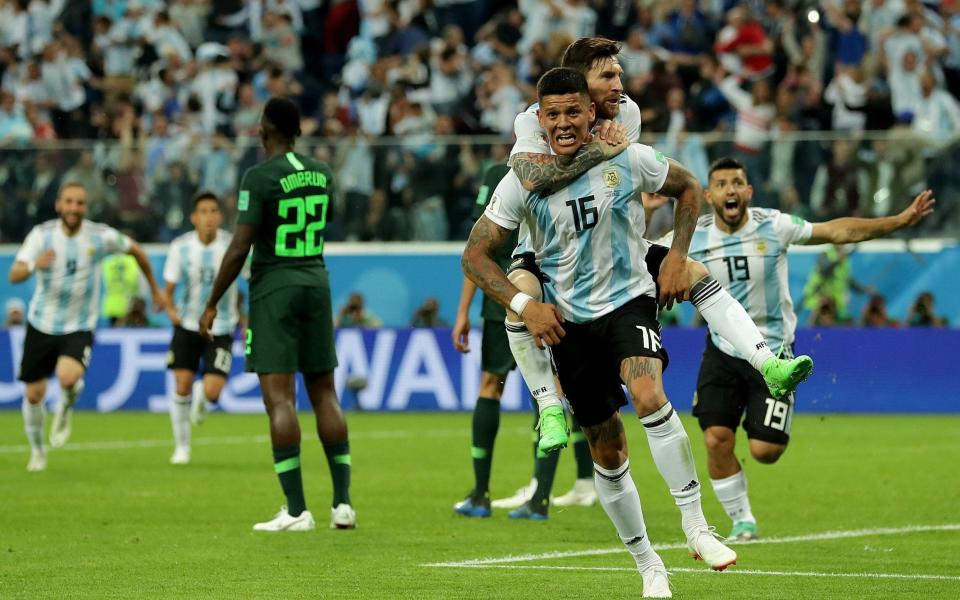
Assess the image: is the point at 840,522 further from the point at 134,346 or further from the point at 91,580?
the point at 134,346

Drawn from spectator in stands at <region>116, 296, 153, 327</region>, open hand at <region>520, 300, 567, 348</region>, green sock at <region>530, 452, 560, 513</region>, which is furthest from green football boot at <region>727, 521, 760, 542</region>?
spectator in stands at <region>116, 296, 153, 327</region>

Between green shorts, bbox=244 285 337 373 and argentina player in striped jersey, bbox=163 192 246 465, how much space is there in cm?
532

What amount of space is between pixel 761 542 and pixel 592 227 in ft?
A: 10.5

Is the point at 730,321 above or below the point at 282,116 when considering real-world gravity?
below

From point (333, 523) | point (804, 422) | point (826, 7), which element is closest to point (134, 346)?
point (804, 422)

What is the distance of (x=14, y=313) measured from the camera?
77.5 ft

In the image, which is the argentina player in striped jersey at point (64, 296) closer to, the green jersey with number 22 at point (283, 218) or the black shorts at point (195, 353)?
the black shorts at point (195, 353)

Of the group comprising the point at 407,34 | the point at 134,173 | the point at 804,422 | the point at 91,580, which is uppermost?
the point at 407,34

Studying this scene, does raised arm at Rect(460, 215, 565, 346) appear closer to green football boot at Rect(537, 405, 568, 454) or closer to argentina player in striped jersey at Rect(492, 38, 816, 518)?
argentina player in striped jersey at Rect(492, 38, 816, 518)

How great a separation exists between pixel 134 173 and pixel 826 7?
10.1m

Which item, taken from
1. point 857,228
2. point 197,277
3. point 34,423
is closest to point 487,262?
point 857,228

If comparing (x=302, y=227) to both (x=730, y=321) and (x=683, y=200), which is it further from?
(x=730, y=321)

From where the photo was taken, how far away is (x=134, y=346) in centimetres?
2272

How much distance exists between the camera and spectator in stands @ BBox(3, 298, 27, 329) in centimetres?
2359
